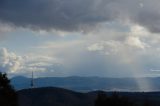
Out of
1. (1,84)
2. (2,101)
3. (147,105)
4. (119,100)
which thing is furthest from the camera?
(147,105)

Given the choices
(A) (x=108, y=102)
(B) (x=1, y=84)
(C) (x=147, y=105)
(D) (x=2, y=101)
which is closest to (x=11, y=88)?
(B) (x=1, y=84)

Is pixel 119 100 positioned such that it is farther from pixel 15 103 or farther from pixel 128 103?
pixel 15 103

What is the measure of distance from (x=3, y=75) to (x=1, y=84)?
212cm

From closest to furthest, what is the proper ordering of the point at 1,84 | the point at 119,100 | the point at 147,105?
1. the point at 1,84
2. the point at 119,100
3. the point at 147,105

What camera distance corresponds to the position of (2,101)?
80.0m

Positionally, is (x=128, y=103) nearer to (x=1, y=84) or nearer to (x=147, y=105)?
(x=147, y=105)

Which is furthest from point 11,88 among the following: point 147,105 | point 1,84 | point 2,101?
point 147,105

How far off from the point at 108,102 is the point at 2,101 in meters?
31.3

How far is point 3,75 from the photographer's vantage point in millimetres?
88812

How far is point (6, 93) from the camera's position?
276 ft

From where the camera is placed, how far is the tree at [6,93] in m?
81.5

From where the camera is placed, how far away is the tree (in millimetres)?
81537

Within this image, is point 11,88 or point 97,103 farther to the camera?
point 97,103

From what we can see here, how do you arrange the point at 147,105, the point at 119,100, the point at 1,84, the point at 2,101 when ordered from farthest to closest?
the point at 147,105 → the point at 119,100 → the point at 1,84 → the point at 2,101
